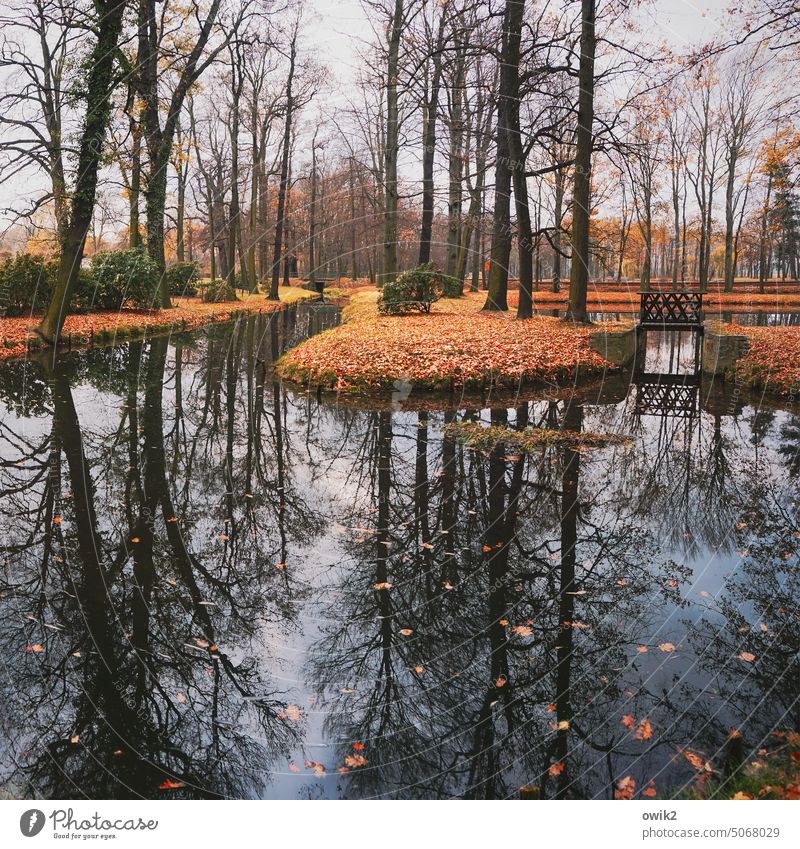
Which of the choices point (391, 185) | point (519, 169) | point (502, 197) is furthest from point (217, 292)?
point (519, 169)

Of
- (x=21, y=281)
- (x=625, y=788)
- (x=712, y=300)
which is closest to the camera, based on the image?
(x=625, y=788)

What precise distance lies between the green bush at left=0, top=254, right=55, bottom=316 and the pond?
10.5m

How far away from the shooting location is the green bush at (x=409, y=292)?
64.6 ft

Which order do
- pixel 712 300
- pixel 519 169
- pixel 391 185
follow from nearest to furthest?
pixel 519 169, pixel 391 185, pixel 712 300

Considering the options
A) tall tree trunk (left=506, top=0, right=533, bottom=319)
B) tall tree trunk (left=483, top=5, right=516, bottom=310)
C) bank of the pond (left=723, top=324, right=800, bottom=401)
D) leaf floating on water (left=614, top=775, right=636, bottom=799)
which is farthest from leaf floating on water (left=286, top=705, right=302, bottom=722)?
tall tree trunk (left=483, top=5, right=516, bottom=310)

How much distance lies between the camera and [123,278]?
2191 cm

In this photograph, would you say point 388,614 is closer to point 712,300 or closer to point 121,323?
point 121,323

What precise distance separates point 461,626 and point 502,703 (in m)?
0.81

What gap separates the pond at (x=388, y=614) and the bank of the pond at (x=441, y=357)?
295 cm

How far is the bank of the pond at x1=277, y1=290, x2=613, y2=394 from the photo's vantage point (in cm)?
1185

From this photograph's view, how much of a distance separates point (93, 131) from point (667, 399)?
37.9 feet

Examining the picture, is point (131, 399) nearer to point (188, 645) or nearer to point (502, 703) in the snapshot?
point (188, 645)

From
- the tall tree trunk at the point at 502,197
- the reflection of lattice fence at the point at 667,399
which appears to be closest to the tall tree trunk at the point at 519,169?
the tall tree trunk at the point at 502,197

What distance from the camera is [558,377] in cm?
1312
